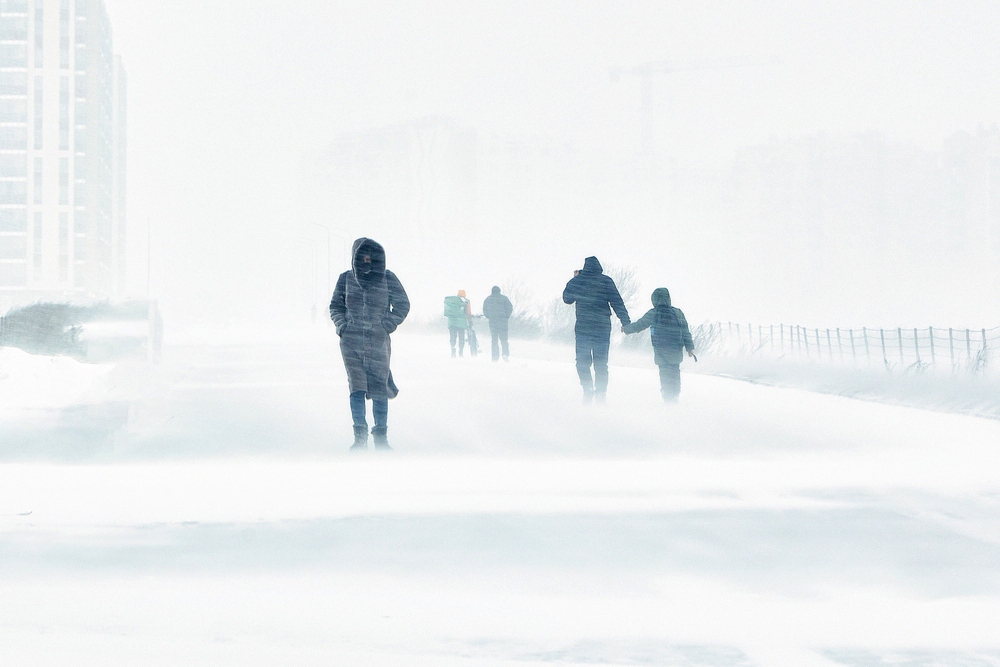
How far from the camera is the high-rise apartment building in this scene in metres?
149

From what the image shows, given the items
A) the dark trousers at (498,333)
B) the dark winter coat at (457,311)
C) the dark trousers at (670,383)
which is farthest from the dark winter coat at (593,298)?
the dark winter coat at (457,311)

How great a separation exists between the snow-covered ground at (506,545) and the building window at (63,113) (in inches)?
5861

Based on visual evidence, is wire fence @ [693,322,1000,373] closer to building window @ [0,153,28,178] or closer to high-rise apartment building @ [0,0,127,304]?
high-rise apartment building @ [0,0,127,304]

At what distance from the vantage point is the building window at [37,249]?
14838 cm

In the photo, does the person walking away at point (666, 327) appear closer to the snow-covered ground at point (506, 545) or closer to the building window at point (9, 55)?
the snow-covered ground at point (506, 545)

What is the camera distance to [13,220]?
149 metres

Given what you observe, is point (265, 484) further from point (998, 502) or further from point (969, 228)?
point (969, 228)

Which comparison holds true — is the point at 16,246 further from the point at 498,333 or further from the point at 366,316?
the point at 366,316

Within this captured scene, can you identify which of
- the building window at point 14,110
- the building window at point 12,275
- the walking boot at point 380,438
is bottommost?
the walking boot at point 380,438

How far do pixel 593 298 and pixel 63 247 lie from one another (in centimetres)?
Result: 14372

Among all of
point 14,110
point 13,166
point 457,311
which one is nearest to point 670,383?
point 457,311

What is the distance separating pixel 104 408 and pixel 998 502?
11795mm

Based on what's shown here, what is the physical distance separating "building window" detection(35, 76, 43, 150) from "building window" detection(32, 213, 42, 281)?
937 cm

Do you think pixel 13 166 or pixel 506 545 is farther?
pixel 13 166
